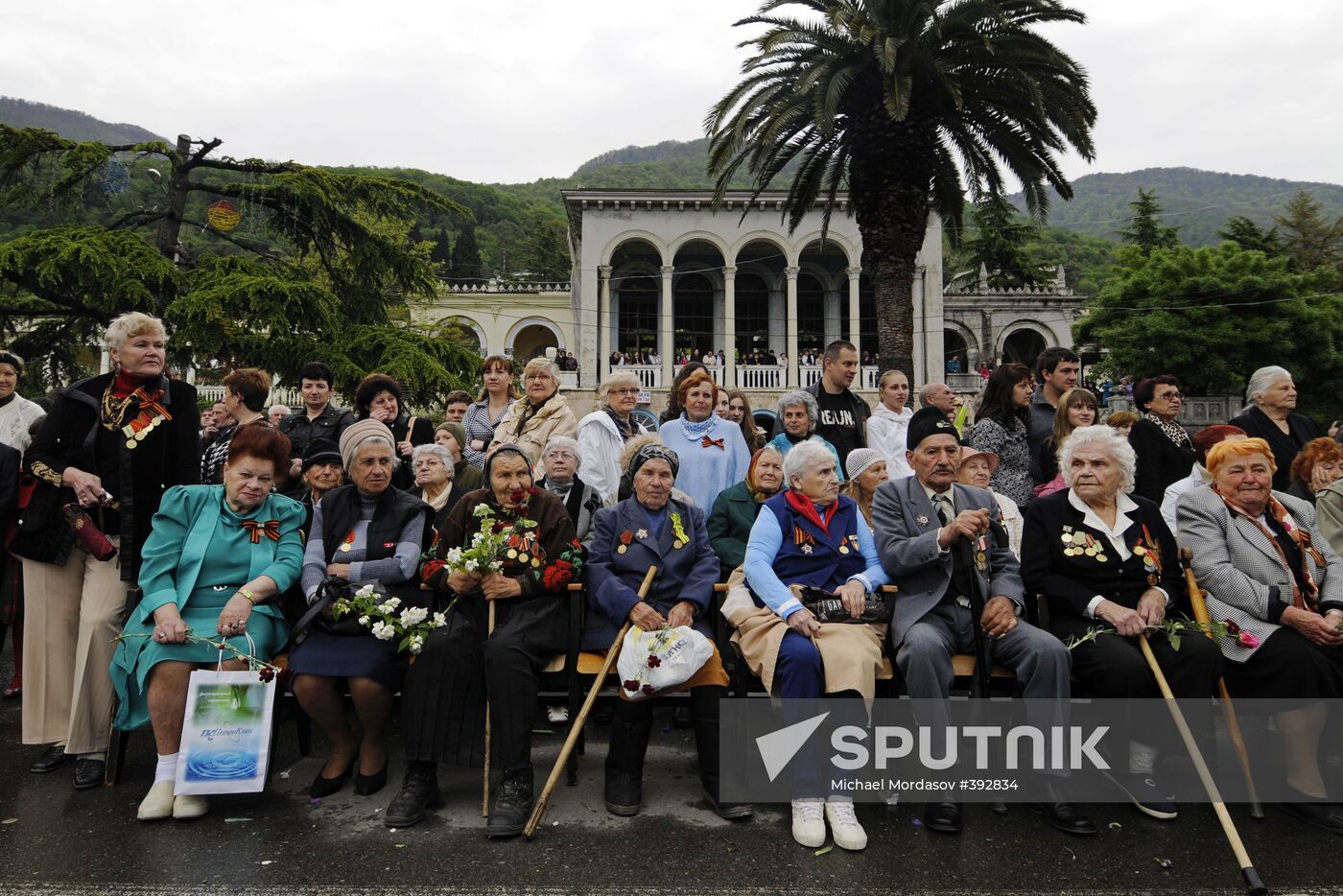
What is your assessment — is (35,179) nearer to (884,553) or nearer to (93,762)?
(93,762)

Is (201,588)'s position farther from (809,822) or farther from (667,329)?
(667,329)

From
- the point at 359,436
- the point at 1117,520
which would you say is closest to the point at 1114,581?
the point at 1117,520

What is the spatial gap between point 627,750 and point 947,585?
174 cm

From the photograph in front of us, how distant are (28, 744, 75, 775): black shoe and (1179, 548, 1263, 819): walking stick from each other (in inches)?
225

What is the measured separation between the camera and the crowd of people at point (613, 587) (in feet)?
12.0

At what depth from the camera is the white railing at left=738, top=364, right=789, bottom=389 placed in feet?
90.0

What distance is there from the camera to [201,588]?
12.7 feet

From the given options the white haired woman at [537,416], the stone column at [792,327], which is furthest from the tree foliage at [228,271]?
the stone column at [792,327]

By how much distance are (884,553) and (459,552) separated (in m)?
2.09

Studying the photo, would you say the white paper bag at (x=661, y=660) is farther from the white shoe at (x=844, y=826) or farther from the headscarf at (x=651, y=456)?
the headscarf at (x=651, y=456)

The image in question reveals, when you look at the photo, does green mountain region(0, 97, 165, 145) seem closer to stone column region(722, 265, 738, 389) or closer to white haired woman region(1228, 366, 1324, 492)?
stone column region(722, 265, 738, 389)

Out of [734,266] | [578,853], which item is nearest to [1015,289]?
[734,266]

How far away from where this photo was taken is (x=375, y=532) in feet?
13.8

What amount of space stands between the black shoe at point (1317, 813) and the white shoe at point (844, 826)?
1.99 m
